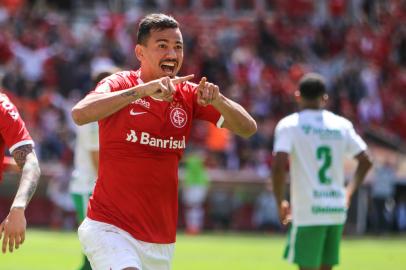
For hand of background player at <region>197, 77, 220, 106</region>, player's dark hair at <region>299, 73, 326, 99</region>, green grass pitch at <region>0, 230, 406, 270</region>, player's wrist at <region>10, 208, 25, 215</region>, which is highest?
player's dark hair at <region>299, 73, 326, 99</region>

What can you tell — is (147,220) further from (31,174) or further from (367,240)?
(367,240)

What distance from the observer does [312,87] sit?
9.83m

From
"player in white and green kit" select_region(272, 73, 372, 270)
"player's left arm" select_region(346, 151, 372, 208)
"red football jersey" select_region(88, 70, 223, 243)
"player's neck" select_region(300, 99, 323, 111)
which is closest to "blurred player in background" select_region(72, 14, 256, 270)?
"red football jersey" select_region(88, 70, 223, 243)

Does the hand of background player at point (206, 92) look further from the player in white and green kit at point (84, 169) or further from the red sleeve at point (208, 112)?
the player in white and green kit at point (84, 169)

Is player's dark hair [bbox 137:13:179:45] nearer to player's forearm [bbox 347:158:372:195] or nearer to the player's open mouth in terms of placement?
the player's open mouth

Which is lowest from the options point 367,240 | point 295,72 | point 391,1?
point 367,240

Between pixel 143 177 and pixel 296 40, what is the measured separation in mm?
25029

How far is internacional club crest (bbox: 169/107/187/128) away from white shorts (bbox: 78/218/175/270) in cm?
82

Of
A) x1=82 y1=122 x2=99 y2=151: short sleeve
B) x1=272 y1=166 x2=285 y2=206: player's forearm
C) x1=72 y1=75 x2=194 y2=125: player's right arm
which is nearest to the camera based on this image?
x1=72 y1=75 x2=194 y2=125: player's right arm

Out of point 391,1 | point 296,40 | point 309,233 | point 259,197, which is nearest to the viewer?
point 309,233

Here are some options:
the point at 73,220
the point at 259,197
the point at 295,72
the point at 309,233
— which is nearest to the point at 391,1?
the point at 295,72

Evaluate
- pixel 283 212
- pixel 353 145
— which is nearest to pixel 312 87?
pixel 353 145

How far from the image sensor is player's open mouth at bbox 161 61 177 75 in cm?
695

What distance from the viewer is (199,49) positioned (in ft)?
94.9
